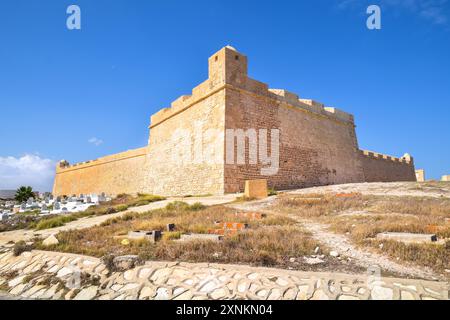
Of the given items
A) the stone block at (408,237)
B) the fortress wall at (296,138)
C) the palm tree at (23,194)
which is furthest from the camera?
the palm tree at (23,194)

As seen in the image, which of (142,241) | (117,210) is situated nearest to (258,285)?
(142,241)

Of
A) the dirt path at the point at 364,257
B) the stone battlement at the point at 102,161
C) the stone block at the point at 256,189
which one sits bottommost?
the dirt path at the point at 364,257

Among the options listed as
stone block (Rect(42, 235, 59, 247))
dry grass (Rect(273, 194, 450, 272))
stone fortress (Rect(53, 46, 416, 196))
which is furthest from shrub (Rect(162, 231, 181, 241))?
stone fortress (Rect(53, 46, 416, 196))

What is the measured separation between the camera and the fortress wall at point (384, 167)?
2152 cm

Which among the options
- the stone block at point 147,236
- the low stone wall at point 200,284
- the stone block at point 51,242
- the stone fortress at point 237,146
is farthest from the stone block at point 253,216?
the stone fortress at point 237,146

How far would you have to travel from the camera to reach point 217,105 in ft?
43.4

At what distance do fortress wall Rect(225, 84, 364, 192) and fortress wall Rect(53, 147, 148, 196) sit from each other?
9.58m

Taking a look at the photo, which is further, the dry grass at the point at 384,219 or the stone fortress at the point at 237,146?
the stone fortress at the point at 237,146

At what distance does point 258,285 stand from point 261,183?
7717mm

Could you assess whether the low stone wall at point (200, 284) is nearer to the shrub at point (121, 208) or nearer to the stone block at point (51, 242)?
the stone block at point (51, 242)

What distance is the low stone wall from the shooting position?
2.69m

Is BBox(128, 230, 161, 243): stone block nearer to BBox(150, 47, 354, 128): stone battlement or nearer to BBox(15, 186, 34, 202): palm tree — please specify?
BBox(150, 47, 354, 128): stone battlement

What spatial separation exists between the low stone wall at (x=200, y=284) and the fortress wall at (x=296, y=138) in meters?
8.54
